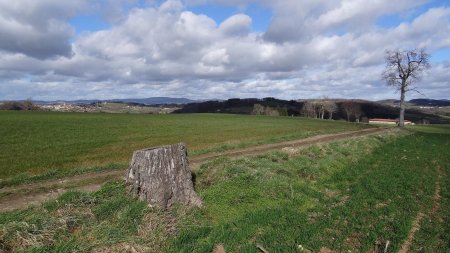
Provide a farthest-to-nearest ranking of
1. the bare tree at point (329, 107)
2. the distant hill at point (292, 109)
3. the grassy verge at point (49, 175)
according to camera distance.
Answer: the distant hill at point (292, 109)
the bare tree at point (329, 107)
the grassy verge at point (49, 175)

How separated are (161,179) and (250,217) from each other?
234 centimetres

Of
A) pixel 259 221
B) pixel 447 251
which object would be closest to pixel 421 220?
pixel 447 251

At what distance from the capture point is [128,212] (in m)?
7.62

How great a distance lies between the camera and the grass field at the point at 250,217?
258 inches

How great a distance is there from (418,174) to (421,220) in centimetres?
667

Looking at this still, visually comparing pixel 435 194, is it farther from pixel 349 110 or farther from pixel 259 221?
pixel 349 110

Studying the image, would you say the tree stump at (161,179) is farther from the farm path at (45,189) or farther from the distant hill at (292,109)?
the distant hill at (292,109)

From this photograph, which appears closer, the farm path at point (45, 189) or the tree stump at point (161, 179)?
the tree stump at point (161, 179)

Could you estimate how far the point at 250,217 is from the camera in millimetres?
8484

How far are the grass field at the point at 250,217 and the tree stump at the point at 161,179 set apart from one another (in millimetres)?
378

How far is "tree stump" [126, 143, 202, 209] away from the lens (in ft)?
27.8

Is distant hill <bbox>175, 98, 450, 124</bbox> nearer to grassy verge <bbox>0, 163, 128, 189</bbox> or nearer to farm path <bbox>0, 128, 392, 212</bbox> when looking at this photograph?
grassy verge <bbox>0, 163, 128, 189</bbox>

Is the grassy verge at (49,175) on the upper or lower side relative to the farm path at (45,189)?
lower

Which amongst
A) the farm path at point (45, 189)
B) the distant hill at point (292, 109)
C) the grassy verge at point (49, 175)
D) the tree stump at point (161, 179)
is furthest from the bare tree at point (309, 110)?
the tree stump at point (161, 179)
